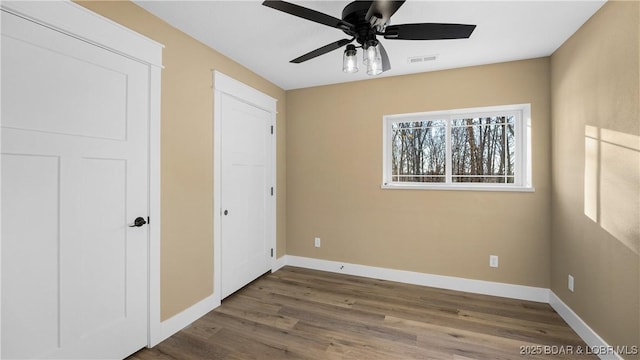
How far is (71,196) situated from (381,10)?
2.03 metres

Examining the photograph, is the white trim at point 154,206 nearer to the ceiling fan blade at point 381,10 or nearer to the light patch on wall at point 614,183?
the ceiling fan blade at point 381,10

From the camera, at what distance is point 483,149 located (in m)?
3.05

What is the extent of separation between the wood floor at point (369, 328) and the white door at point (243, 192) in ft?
1.03

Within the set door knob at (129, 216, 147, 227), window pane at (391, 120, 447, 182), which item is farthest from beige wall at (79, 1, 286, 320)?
window pane at (391, 120, 447, 182)

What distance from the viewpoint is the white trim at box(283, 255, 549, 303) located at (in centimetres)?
278

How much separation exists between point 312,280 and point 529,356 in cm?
211

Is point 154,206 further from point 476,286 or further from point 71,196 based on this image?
point 476,286

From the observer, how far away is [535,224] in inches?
108

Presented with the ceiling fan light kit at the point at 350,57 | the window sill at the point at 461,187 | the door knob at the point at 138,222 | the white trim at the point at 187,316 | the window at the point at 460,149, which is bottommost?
the white trim at the point at 187,316

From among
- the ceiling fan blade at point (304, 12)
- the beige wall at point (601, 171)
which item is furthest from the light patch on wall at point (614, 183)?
the ceiling fan blade at point (304, 12)

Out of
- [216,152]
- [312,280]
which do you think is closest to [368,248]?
[312,280]

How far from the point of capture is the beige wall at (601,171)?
1.63 m

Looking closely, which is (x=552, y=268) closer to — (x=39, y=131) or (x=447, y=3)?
(x=447, y=3)

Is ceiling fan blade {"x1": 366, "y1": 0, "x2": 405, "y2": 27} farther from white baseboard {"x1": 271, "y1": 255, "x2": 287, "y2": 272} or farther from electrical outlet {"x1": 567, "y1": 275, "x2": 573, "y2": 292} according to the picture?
white baseboard {"x1": 271, "y1": 255, "x2": 287, "y2": 272}
